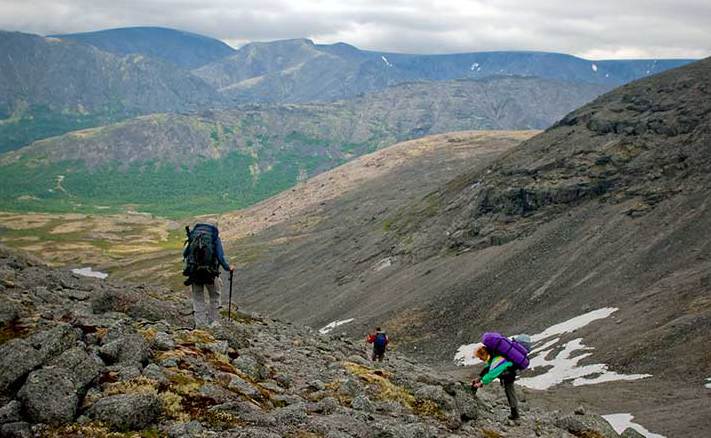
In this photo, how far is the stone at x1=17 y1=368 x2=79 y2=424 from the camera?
12.3m

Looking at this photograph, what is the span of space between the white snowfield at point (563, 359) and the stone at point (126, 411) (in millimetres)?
39169

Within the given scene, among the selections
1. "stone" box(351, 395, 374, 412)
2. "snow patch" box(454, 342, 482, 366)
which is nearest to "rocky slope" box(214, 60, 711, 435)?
"snow patch" box(454, 342, 482, 366)

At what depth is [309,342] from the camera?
95.5 feet

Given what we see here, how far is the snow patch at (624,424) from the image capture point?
31.6 metres

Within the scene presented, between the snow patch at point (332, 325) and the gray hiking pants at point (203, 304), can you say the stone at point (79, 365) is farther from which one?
the snow patch at point (332, 325)

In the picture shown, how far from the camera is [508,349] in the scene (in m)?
19.0

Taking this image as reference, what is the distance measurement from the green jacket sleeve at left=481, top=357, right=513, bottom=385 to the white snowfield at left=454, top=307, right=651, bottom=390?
30.3 metres

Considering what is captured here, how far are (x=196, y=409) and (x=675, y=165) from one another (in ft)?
316

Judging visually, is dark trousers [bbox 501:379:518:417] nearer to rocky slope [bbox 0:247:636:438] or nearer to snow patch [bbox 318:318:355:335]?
rocky slope [bbox 0:247:636:438]

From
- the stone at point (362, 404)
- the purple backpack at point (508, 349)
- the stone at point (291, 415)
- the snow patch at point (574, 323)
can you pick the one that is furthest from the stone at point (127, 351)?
the snow patch at point (574, 323)

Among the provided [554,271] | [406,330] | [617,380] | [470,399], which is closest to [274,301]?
[406,330]

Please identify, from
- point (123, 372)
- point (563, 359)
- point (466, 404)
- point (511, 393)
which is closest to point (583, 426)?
point (511, 393)

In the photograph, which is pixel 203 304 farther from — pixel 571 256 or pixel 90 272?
pixel 90 272

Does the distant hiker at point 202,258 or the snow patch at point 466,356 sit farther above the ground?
the distant hiker at point 202,258
